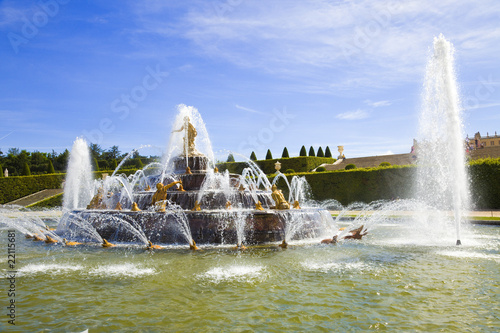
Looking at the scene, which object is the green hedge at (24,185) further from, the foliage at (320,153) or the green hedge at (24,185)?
the foliage at (320,153)

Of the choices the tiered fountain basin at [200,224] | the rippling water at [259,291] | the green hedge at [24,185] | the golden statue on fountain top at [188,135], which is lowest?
the rippling water at [259,291]

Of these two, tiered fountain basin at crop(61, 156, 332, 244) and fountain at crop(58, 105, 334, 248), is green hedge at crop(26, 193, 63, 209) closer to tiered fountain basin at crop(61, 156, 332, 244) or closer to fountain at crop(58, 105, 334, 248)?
fountain at crop(58, 105, 334, 248)

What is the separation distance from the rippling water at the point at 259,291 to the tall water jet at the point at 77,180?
1966 cm

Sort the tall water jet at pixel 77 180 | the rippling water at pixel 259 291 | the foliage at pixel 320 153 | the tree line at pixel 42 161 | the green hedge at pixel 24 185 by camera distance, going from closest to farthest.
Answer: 1. the rippling water at pixel 259 291
2. the tall water jet at pixel 77 180
3. the green hedge at pixel 24 185
4. the foliage at pixel 320 153
5. the tree line at pixel 42 161

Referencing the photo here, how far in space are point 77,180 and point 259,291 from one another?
30.5m

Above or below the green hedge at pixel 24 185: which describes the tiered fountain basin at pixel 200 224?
below

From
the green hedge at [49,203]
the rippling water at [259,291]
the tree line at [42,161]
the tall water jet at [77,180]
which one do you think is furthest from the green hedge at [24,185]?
the rippling water at [259,291]

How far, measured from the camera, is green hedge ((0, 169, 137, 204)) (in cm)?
3525

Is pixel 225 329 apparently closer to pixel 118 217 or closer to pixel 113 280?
pixel 113 280

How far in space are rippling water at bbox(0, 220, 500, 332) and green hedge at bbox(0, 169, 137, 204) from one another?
32178mm

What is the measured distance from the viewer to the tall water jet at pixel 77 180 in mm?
26759

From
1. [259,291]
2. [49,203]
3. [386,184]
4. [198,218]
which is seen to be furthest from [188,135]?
[49,203]

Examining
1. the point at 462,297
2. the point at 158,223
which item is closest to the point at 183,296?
the point at 462,297

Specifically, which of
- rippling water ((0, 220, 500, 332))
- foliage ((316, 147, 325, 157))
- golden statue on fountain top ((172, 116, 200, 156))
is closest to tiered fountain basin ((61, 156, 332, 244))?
rippling water ((0, 220, 500, 332))
